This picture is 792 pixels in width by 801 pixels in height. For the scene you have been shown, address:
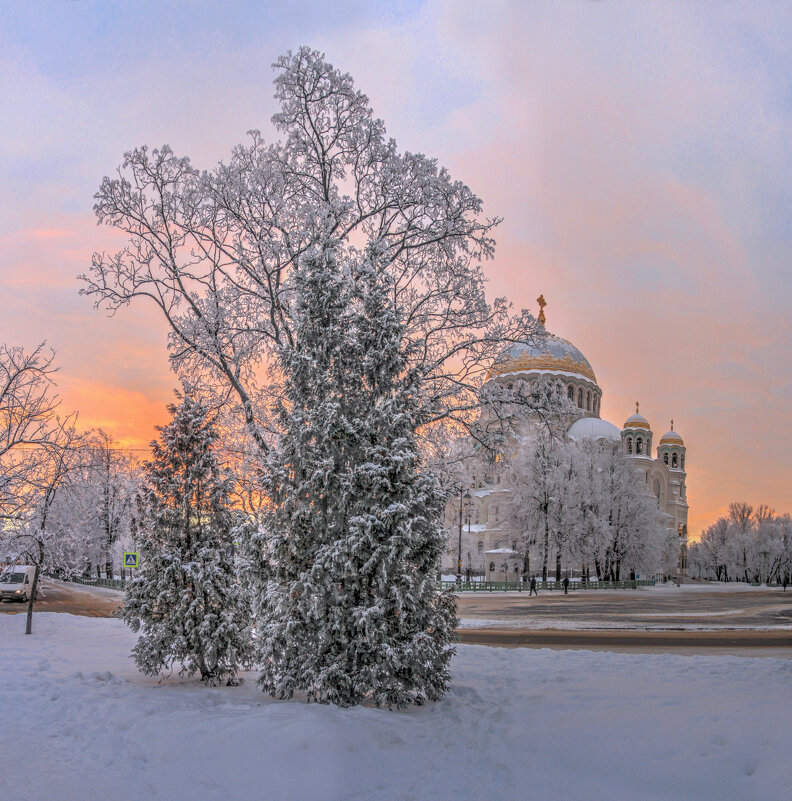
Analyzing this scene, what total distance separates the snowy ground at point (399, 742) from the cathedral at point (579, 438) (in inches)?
2062

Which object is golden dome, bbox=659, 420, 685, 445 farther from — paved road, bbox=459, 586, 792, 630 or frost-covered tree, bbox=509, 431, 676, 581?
paved road, bbox=459, 586, 792, 630

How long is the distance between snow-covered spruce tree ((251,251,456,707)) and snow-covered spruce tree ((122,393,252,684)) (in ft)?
3.05

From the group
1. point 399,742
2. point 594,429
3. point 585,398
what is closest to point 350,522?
point 399,742

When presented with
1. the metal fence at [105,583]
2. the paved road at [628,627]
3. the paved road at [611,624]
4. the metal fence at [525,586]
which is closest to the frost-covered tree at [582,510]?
the metal fence at [525,586]

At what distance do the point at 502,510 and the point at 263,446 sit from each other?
44778 mm

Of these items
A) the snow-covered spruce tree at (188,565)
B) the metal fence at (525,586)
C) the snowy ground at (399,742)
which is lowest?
the metal fence at (525,586)

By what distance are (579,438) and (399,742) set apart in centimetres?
6189

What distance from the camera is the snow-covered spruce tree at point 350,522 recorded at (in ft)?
30.7

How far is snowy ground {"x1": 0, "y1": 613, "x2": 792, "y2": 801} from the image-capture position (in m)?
6.80

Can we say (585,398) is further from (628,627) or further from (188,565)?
(188,565)

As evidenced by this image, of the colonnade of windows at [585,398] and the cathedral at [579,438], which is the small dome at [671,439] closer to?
the cathedral at [579,438]

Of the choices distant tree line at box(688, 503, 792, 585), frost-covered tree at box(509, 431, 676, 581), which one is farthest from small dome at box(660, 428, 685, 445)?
frost-covered tree at box(509, 431, 676, 581)

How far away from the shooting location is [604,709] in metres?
9.34

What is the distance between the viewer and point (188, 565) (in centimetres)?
1061
